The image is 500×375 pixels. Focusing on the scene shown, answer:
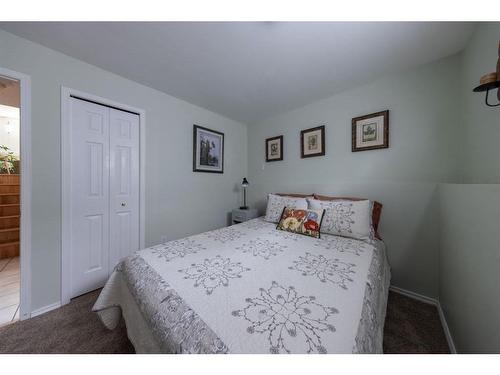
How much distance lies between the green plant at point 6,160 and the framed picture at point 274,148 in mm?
4594

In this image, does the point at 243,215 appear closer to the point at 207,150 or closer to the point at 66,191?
the point at 207,150

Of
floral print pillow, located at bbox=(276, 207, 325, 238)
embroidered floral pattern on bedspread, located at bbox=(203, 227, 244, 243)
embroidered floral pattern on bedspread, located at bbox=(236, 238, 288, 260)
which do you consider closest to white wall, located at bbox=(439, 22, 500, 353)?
floral print pillow, located at bbox=(276, 207, 325, 238)

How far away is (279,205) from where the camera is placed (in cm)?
230

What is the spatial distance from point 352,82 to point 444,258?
194 cm

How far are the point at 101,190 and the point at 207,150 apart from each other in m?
1.47

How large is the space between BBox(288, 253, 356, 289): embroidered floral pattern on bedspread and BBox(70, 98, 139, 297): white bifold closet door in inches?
78.5

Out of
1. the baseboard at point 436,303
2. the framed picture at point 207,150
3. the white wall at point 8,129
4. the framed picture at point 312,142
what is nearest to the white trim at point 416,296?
the baseboard at point 436,303

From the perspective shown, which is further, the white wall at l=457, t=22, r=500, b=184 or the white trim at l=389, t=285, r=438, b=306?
the white trim at l=389, t=285, r=438, b=306

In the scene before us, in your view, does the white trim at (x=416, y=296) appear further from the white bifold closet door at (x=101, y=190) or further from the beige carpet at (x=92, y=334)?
the white bifold closet door at (x=101, y=190)

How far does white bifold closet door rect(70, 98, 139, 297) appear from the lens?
1.75 meters

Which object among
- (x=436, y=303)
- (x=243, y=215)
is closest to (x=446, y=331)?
(x=436, y=303)

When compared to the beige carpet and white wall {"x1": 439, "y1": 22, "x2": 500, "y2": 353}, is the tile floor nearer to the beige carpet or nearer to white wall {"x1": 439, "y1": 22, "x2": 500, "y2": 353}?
the beige carpet

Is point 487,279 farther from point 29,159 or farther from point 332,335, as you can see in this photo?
point 29,159
